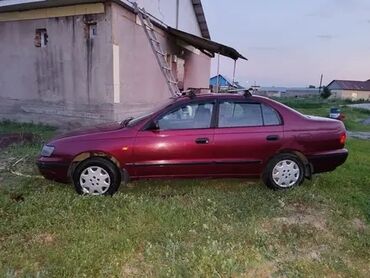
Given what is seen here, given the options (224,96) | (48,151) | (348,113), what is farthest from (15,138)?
(348,113)

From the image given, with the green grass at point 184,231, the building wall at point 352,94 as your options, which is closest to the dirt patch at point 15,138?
the green grass at point 184,231

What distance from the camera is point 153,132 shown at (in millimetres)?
5414

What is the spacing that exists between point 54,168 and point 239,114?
2765 mm

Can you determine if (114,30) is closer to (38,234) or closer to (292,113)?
(292,113)

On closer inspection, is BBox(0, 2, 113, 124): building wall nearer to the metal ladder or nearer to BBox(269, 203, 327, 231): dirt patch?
the metal ladder

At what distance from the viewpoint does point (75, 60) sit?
10.6 meters

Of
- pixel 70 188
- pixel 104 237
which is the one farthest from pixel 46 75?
pixel 104 237

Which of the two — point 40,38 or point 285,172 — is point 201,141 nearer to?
point 285,172

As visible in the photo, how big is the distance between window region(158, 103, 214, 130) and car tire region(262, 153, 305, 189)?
3.66 feet

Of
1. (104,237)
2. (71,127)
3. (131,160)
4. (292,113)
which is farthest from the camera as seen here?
(71,127)

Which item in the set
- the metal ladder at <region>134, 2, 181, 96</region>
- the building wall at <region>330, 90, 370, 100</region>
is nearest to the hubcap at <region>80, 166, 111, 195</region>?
the metal ladder at <region>134, 2, 181, 96</region>

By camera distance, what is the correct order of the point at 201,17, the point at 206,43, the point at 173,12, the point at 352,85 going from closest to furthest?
the point at 206,43 → the point at 173,12 → the point at 201,17 → the point at 352,85

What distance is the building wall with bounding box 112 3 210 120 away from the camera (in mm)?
10539

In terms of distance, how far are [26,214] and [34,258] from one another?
1.06m
